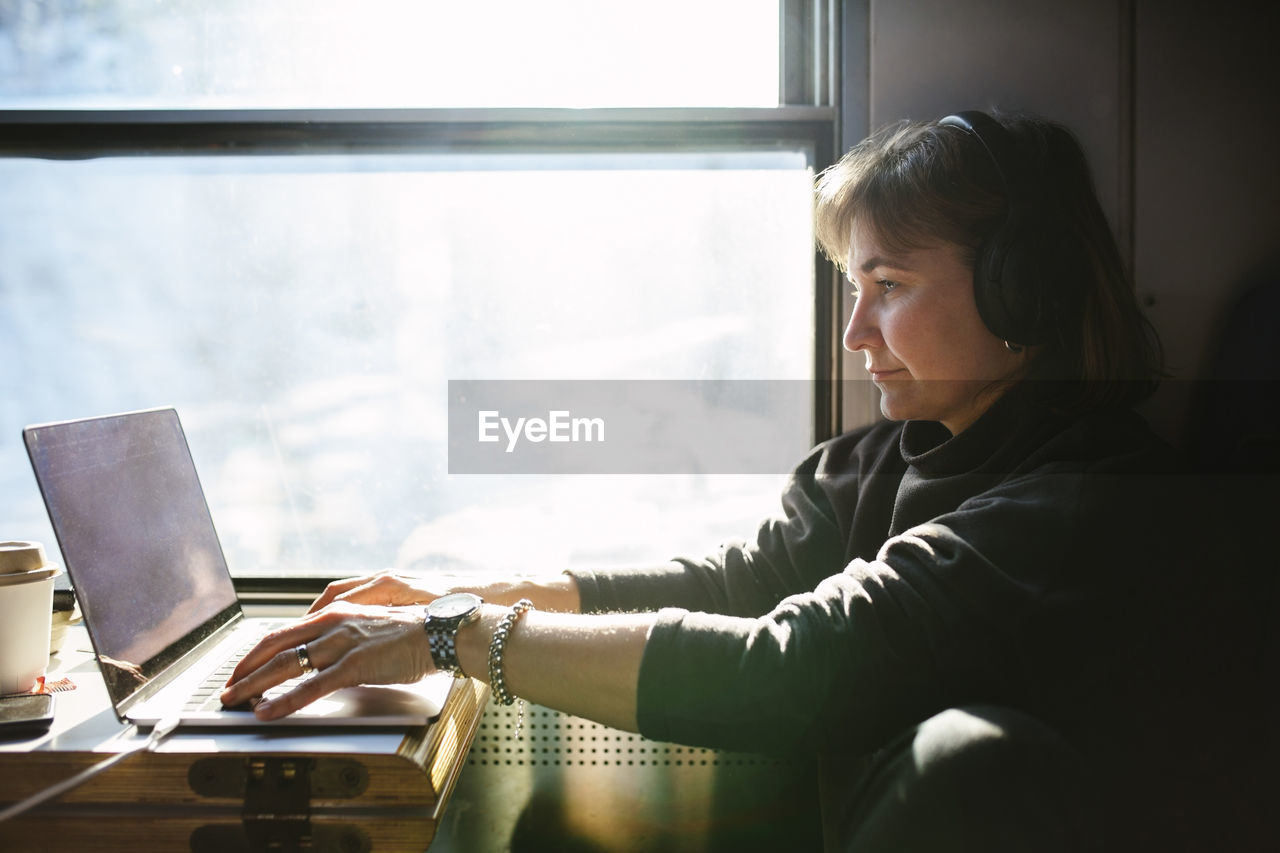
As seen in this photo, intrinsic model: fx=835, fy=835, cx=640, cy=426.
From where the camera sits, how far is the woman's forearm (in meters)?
0.82

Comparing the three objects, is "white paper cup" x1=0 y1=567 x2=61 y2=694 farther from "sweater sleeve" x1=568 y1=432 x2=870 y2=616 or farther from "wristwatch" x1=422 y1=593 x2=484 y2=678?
"sweater sleeve" x1=568 y1=432 x2=870 y2=616

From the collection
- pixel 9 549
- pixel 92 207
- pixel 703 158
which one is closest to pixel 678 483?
pixel 703 158

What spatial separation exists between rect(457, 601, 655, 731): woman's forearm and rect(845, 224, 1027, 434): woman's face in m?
0.44

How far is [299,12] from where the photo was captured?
140 cm

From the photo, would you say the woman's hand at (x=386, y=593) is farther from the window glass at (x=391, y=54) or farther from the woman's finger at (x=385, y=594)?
the window glass at (x=391, y=54)

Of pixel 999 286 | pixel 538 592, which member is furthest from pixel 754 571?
pixel 999 286

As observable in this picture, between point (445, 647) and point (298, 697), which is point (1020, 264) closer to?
point (445, 647)

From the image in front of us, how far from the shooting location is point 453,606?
2.99ft

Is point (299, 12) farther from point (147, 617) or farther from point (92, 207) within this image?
point (147, 617)

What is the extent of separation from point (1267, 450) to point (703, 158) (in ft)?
2.98

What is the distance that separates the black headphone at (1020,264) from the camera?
89 cm

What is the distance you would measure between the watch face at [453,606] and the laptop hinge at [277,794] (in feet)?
0.56

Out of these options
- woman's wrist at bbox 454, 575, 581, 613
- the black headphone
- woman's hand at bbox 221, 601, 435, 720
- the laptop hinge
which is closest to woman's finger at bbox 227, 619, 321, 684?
woman's hand at bbox 221, 601, 435, 720

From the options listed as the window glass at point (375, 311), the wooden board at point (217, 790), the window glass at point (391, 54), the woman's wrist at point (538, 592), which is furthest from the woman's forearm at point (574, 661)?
the window glass at point (391, 54)
